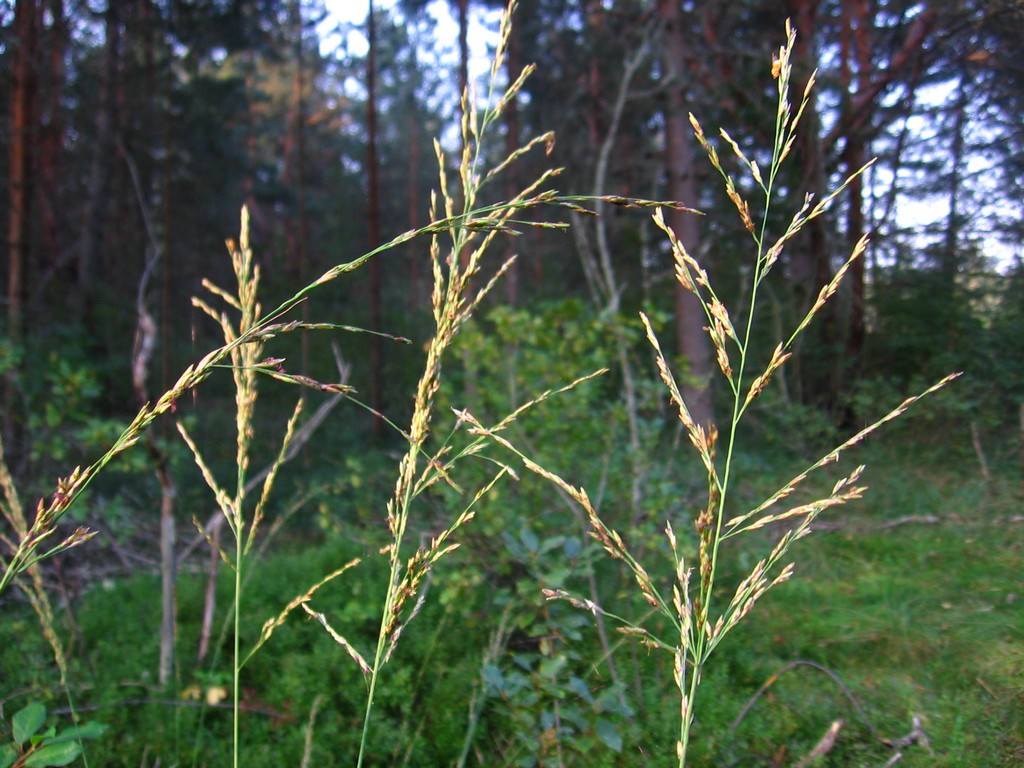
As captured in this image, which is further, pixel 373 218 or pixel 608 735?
pixel 373 218

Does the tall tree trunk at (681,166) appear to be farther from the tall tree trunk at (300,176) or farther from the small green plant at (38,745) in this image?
the small green plant at (38,745)

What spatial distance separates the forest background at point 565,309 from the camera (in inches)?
145

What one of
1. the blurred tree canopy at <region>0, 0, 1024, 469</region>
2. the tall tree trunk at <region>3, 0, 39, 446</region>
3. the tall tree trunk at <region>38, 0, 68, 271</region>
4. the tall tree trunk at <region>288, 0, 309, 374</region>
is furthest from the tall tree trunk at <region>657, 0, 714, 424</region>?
the tall tree trunk at <region>38, 0, 68, 271</region>

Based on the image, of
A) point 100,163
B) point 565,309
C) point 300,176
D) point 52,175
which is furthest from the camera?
point 300,176

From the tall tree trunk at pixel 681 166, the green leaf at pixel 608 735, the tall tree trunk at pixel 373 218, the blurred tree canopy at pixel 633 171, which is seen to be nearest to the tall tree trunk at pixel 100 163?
the blurred tree canopy at pixel 633 171

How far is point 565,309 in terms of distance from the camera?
15.9ft

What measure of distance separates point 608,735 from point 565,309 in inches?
111

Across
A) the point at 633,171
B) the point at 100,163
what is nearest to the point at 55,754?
the point at 633,171

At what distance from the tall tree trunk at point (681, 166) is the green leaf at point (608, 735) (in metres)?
6.10

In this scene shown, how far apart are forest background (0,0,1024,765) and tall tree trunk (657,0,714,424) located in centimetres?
4

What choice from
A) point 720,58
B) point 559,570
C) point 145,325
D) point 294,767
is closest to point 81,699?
point 294,767

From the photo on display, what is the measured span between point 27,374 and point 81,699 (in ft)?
17.7

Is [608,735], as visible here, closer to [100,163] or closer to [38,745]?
[38,745]

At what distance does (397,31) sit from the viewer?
64.7 ft
